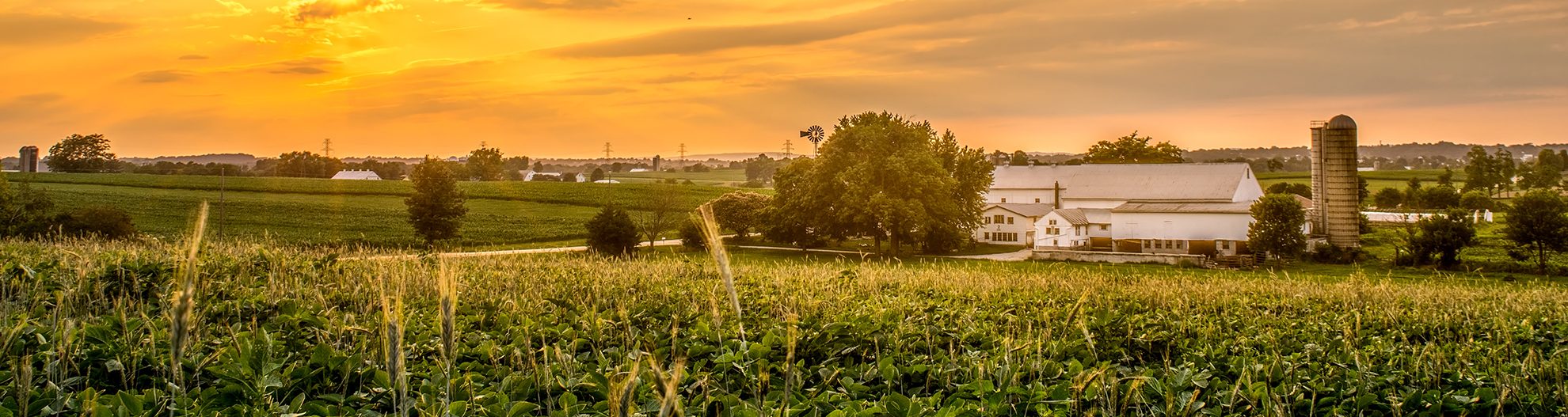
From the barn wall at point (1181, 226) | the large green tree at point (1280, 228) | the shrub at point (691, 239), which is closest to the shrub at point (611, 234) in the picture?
the shrub at point (691, 239)

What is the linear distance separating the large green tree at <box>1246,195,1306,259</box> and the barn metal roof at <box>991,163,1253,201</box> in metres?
14.9

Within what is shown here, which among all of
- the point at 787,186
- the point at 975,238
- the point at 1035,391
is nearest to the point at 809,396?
the point at 1035,391

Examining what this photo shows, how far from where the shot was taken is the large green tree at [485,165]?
12300cm

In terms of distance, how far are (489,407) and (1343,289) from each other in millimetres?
13587

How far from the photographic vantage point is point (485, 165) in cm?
12412

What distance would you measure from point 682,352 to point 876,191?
154 ft

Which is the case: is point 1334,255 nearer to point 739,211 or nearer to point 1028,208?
point 1028,208

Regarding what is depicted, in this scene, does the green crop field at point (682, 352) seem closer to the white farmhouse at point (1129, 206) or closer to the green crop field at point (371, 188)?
the white farmhouse at point (1129, 206)

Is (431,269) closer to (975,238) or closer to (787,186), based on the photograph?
(787,186)

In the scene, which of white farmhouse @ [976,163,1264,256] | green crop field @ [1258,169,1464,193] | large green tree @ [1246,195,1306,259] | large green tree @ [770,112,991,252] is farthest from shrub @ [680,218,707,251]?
green crop field @ [1258,169,1464,193]

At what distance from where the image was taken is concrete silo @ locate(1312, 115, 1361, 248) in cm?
5997

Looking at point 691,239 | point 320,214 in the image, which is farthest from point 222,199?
point 691,239

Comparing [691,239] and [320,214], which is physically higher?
[320,214]

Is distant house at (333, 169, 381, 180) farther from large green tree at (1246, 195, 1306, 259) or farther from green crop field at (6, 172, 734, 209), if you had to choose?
large green tree at (1246, 195, 1306, 259)
